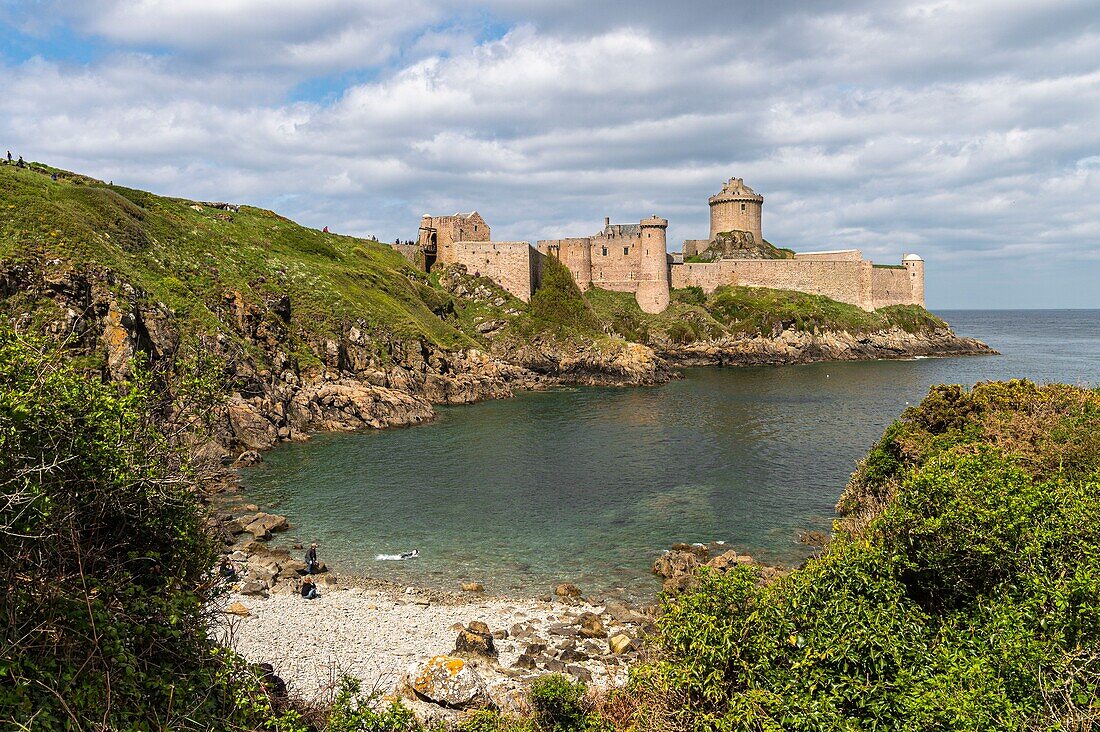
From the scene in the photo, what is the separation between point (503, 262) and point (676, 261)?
41.0 metres

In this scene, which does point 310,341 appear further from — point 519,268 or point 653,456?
point 519,268

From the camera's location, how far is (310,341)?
59.2 metres

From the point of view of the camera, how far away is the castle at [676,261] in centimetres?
9544

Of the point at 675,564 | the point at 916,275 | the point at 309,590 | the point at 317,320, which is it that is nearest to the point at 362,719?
the point at 309,590

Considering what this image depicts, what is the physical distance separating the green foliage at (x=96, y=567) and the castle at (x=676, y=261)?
3248 inches

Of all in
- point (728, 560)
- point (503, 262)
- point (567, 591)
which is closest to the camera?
point (567, 591)

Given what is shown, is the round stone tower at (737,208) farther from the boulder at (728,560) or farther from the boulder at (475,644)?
the boulder at (475,644)

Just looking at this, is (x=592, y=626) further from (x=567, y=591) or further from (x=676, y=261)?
(x=676, y=261)

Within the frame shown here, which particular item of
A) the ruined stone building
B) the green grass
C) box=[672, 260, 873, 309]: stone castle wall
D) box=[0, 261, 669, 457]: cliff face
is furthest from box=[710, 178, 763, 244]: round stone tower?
the green grass

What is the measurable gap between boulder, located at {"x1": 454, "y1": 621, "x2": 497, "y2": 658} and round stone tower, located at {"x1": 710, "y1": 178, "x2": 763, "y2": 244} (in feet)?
375

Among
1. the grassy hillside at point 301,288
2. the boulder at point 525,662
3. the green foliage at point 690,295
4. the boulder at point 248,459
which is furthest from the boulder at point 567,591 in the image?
the green foliage at point 690,295

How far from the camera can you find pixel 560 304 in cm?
9138

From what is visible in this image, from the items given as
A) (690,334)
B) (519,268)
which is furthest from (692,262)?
(519,268)

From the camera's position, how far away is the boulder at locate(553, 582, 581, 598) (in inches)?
920
